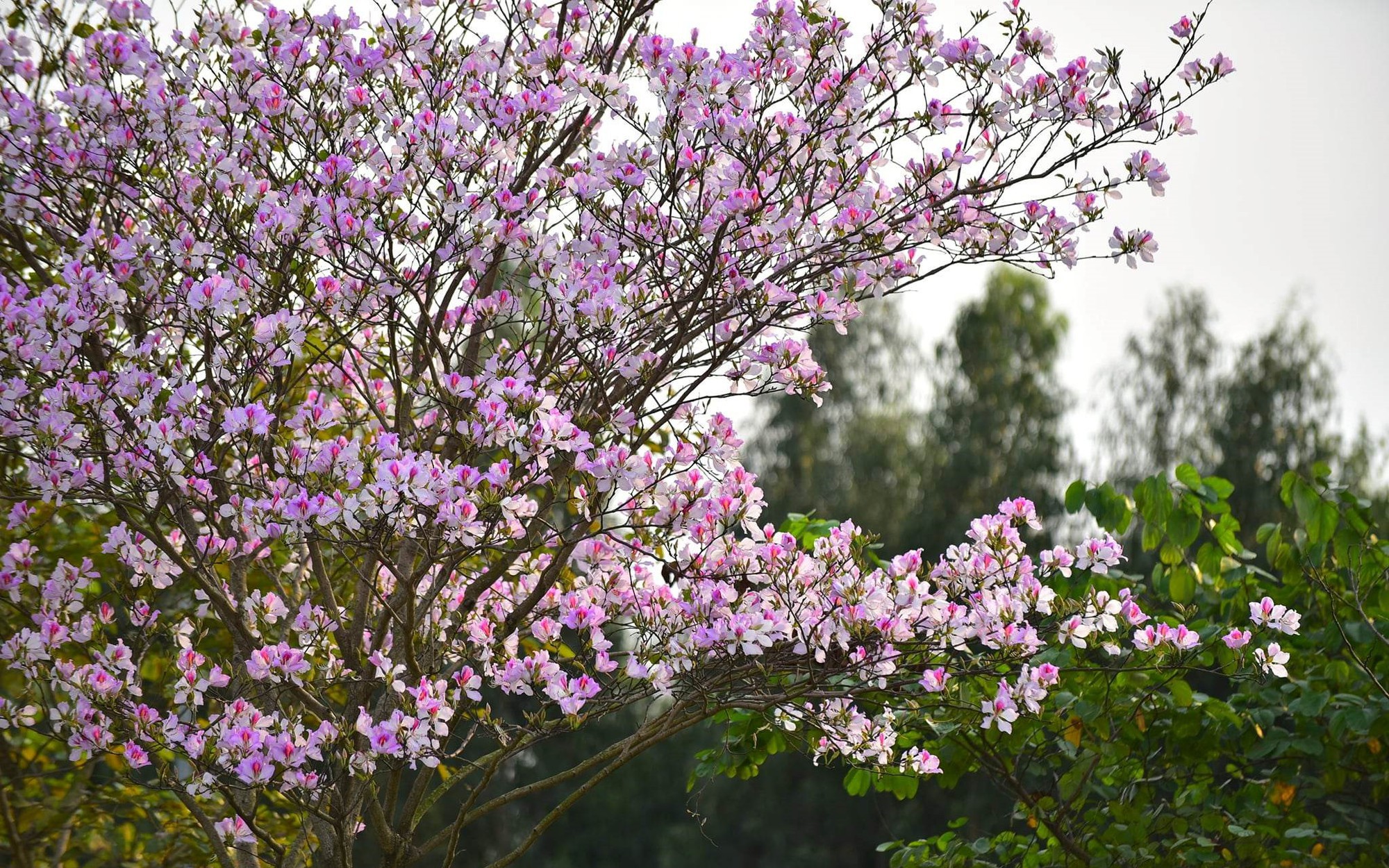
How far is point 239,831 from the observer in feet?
12.7

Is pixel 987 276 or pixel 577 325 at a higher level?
pixel 987 276

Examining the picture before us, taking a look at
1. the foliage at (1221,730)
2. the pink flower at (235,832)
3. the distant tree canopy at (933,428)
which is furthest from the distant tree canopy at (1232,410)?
the pink flower at (235,832)

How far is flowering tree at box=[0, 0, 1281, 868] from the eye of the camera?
374 centimetres

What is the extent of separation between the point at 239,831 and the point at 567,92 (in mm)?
2637

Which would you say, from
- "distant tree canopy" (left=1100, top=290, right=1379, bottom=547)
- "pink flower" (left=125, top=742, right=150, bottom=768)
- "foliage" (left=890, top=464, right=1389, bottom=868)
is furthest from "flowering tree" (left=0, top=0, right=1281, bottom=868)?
"distant tree canopy" (left=1100, top=290, right=1379, bottom=547)

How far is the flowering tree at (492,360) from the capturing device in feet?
12.3

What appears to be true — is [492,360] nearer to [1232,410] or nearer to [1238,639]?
[1238,639]

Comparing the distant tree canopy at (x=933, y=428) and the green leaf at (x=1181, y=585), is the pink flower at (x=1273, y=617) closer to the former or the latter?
the green leaf at (x=1181, y=585)

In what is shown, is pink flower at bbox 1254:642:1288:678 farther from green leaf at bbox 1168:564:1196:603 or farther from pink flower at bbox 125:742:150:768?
pink flower at bbox 125:742:150:768

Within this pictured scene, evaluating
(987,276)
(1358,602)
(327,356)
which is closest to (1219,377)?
(987,276)

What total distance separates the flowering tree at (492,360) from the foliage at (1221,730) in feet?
2.18

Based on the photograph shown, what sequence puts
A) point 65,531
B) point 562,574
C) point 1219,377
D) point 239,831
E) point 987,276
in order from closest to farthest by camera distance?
point 239,831
point 562,574
point 65,531
point 1219,377
point 987,276

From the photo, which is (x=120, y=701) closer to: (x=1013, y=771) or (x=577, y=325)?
(x=577, y=325)

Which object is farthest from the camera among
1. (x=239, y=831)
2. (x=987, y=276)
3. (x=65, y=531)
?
(x=987, y=276)
